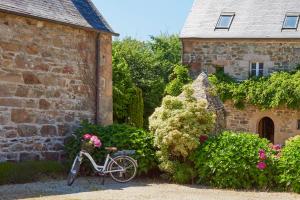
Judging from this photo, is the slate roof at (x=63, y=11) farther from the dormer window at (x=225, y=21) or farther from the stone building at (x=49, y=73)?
the dormer window at (x=225, y=21)

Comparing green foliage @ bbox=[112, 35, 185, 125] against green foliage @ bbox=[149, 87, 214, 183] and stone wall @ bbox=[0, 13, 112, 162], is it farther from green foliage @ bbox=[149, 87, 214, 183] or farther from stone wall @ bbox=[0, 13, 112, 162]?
green foliage @ bbox=[149, 87, 214, 183]

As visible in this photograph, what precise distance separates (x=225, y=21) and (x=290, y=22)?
9.93 feet

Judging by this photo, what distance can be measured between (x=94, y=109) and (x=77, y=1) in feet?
10.7

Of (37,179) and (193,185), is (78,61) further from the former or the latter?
(193,185)

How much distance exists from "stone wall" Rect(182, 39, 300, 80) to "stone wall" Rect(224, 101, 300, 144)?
1.65 metres

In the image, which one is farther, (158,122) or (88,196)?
(158,122)

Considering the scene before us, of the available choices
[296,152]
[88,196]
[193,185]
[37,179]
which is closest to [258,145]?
[296,152]

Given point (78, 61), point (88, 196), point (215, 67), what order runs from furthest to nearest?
point (215, 67) < point (78, 61) < point (88, 196)

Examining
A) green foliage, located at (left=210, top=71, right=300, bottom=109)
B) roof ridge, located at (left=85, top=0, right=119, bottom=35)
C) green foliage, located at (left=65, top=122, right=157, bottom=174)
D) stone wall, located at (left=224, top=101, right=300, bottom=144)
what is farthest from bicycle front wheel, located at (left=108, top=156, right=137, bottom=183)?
stone wall, located at (left=224, top=101, right=300, bottom=144)

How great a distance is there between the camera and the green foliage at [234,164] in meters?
11.8

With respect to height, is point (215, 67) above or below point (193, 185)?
above

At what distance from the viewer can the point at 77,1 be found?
16.0 meters

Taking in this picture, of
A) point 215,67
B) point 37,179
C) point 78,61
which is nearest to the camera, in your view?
point 37,179

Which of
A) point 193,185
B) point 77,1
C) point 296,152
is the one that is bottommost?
point 193,185
